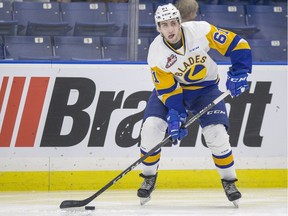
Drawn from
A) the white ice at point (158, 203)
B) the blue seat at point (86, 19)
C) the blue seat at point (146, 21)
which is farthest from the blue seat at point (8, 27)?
the white ice at point (158, 203)

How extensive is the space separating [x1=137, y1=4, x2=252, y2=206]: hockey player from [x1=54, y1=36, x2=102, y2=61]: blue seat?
1.25 metres

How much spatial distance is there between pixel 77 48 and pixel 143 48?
50 centimetres

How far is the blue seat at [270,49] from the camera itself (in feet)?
22.3

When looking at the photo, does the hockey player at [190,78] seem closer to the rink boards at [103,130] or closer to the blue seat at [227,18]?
the rink boards at [103,130]

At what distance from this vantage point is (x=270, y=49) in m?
6.83

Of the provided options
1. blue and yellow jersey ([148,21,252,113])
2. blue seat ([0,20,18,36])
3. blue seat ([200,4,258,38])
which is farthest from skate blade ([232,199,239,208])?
blue seat ([0,20,18,36])

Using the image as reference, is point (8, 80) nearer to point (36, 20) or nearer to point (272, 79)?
point (36, 20)

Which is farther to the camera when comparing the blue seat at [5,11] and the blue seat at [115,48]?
the blue seat at [115,48]

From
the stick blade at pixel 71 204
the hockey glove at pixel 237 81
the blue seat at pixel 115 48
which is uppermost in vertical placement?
the hockey glove at pixel 237 81

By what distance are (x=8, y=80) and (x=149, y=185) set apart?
149 cm

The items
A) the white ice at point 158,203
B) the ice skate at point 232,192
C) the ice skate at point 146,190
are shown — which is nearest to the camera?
the white ice at point 158,203

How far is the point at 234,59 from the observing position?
511 cm

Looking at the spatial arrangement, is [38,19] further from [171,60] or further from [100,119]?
[171,60]

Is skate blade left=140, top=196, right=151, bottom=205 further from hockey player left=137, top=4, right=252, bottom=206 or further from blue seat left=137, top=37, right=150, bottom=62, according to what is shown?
blue seat left=137, top=37, right=150, bottom=62
